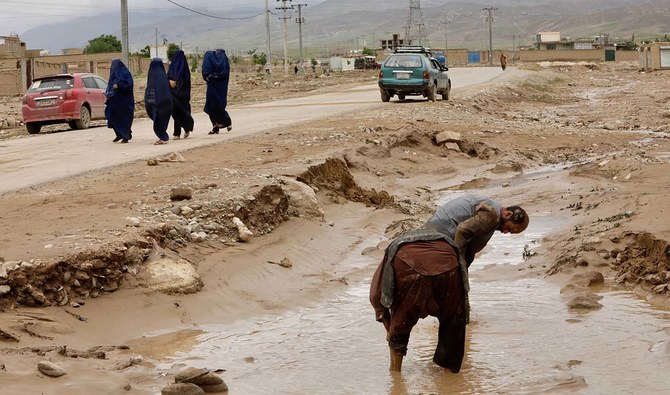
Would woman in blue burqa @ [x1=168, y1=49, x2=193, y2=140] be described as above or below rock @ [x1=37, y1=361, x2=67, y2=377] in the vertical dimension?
above

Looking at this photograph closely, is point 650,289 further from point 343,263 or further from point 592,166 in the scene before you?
point 592,166

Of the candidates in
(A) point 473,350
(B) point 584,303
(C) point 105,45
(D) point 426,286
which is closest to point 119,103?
(B) point 584,303

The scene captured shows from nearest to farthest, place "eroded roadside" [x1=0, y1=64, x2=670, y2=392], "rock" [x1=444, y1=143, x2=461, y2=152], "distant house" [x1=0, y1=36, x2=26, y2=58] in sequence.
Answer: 1. "eroded roadside" [x1=0, y1=64, x2=670, y2=392]
2. "rock" [x1=444, y1=143, x2=461, y2=152]
3. "distant house" [x1=0, y1=36, x2=26, y2=58]

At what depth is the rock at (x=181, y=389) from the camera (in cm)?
604

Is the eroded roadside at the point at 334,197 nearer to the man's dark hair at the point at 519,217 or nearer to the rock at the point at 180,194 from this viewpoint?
the rock at the point at 180,194

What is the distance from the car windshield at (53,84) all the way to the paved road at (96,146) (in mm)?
1327

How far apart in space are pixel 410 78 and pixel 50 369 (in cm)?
2161

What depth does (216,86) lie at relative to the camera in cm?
1830

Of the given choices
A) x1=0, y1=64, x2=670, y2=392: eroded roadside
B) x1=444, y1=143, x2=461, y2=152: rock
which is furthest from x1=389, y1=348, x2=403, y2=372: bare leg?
x1=444, y1=143, x2=461, y2=152: rock

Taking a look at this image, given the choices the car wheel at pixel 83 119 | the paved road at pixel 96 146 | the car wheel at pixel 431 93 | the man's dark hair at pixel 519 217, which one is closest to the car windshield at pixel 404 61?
the car wheel at pixel 431 93

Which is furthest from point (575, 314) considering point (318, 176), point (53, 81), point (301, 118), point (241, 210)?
point (53, 81)

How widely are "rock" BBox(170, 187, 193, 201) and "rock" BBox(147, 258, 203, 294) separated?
5.72ft

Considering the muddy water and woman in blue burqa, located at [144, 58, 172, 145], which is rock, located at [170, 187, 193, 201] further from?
woman in blue burqa, located at [144, 58, 172, 145]

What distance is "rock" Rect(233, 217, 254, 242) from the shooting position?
1005 cm
